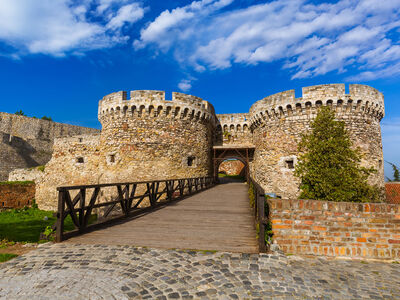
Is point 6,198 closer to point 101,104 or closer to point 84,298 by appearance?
point 101,104

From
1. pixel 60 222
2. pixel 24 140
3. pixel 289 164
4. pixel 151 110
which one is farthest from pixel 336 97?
pixel 24 140

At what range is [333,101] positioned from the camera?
40.1 feet

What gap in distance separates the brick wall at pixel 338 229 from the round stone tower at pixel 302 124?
357 inches

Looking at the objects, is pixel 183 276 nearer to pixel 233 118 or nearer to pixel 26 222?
pixel 26 222

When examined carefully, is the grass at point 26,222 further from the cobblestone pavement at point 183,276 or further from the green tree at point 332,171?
the green tree at point 332,171

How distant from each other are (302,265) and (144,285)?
234cm

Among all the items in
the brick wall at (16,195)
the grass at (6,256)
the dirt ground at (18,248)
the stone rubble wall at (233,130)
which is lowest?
the brick wall at (16,195)

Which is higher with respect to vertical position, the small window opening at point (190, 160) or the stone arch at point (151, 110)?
the stone arch at point (151, 110)

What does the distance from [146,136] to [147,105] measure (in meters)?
1.81

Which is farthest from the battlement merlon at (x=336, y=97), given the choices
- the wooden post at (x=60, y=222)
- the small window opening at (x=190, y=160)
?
the wooden post at (x=60, y=222)

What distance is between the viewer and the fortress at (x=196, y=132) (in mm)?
12258

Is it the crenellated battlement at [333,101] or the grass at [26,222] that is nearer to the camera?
the grass at [26,222]

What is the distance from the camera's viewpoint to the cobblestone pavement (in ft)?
8.04

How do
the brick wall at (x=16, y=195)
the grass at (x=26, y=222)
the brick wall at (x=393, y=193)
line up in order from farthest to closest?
1. the brick wall at (x=393, y=193)
2. the brick wall at (x=16, y=195)
3. the grass at (x=26, y=222)
